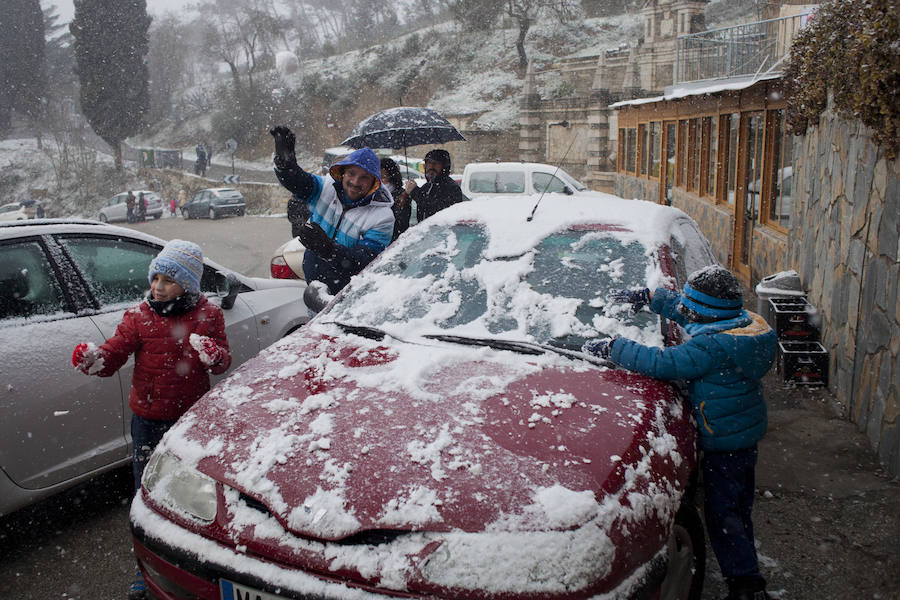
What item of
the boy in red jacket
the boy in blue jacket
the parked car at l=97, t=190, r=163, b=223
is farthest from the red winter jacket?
the parked car at l=97, t=190, r=163, b=223

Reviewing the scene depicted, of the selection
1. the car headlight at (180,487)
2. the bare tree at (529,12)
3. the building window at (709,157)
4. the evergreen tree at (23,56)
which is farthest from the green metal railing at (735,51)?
the evergreen tree at (23,56)

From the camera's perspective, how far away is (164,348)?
3.07 m

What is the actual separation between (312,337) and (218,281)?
1402 millimetres

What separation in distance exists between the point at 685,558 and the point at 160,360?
236 centimetres

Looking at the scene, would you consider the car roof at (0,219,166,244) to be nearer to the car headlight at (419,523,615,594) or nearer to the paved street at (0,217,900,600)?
the paved street at (0,217,900,600)

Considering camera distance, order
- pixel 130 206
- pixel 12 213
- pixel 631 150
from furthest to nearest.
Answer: pixel 130 206 < pixel 12 213 < pixel 631 150

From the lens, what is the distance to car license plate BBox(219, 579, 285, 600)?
1946 mm

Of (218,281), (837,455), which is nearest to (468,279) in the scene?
(218,281)

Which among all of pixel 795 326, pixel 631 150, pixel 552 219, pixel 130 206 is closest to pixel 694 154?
pixel 631 150

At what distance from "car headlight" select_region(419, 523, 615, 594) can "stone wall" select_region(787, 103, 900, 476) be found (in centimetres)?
300

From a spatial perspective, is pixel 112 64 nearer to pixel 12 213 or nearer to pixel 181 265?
pixel 12 213

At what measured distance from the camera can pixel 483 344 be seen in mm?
2840

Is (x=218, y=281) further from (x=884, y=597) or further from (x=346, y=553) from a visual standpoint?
(x=884, y=597)

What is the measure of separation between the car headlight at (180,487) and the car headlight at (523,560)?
80cm
